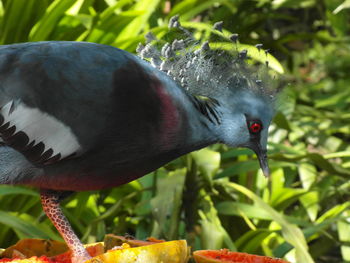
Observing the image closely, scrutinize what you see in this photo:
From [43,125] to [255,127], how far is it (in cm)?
54

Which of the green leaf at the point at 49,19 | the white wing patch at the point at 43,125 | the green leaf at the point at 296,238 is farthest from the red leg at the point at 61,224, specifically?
the green leaf at the point at 49,19

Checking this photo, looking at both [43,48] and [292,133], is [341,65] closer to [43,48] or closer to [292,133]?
[292,133]

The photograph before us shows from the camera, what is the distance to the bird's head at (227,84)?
1.71 metres

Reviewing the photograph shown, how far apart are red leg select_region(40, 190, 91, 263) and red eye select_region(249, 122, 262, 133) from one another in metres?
0.53

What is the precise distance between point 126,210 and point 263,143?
53.7 inches

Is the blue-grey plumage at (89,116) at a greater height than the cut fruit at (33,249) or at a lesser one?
greater

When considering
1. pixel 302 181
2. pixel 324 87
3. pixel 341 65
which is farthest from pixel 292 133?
pixel 341 65

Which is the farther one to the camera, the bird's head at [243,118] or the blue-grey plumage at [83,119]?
the bird's head at [243,118]

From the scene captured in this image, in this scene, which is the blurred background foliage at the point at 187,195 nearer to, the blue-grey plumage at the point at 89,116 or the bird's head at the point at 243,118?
the bird's head at the point at 243,118

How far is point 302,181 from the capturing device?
351 cm

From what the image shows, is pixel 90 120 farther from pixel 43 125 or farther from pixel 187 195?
pixel 187 195

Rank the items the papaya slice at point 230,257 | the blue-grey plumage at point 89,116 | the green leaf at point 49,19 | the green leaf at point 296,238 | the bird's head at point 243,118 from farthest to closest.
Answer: the green leaf at point 49,19
the green leaf at point 296,238
the bird's head at point 243,118
the blue-grey plumage at point 89,116
the papaya slice at point 230,257

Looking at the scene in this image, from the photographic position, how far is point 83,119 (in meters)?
1.60

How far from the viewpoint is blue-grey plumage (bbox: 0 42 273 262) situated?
63.0 inches
